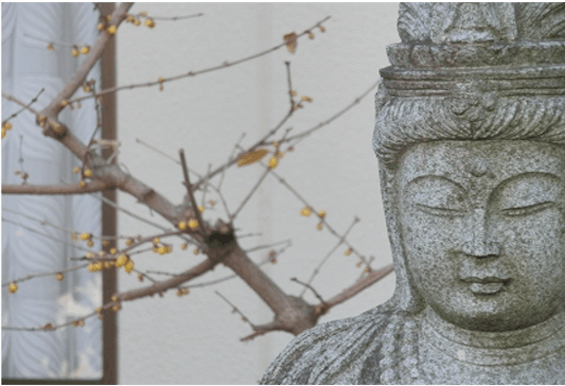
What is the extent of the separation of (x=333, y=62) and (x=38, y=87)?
4.02 ft

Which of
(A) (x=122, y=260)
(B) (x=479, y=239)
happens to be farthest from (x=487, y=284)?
(A) (x=122, y=260)

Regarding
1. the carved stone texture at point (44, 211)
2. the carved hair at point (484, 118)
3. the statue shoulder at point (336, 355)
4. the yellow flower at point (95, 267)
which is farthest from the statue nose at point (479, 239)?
the carved stone texture at point (44, 211)

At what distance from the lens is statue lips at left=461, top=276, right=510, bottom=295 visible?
224cm

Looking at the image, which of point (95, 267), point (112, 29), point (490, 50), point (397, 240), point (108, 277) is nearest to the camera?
point (490, 50)

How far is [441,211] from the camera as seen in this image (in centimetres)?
227

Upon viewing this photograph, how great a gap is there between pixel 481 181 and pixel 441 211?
0.10 metres

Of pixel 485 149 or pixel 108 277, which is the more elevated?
pixel 108 277

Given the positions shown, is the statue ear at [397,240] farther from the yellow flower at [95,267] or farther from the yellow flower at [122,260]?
the yellow flower at [95,267]

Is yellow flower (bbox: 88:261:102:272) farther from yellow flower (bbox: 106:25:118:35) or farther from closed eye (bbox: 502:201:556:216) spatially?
closed eye (bbox: 502:201:556:216)

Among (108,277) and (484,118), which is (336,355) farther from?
(108,277)

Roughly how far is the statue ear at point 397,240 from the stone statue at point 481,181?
0.11ft

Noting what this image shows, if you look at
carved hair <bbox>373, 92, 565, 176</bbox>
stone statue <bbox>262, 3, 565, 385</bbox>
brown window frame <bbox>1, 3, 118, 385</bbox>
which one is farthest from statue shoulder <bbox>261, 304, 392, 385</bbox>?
brown window frame <bbox>1, 3, 118, 385</bbox>

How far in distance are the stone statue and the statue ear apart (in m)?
0.03

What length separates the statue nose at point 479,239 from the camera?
7.28 ft
